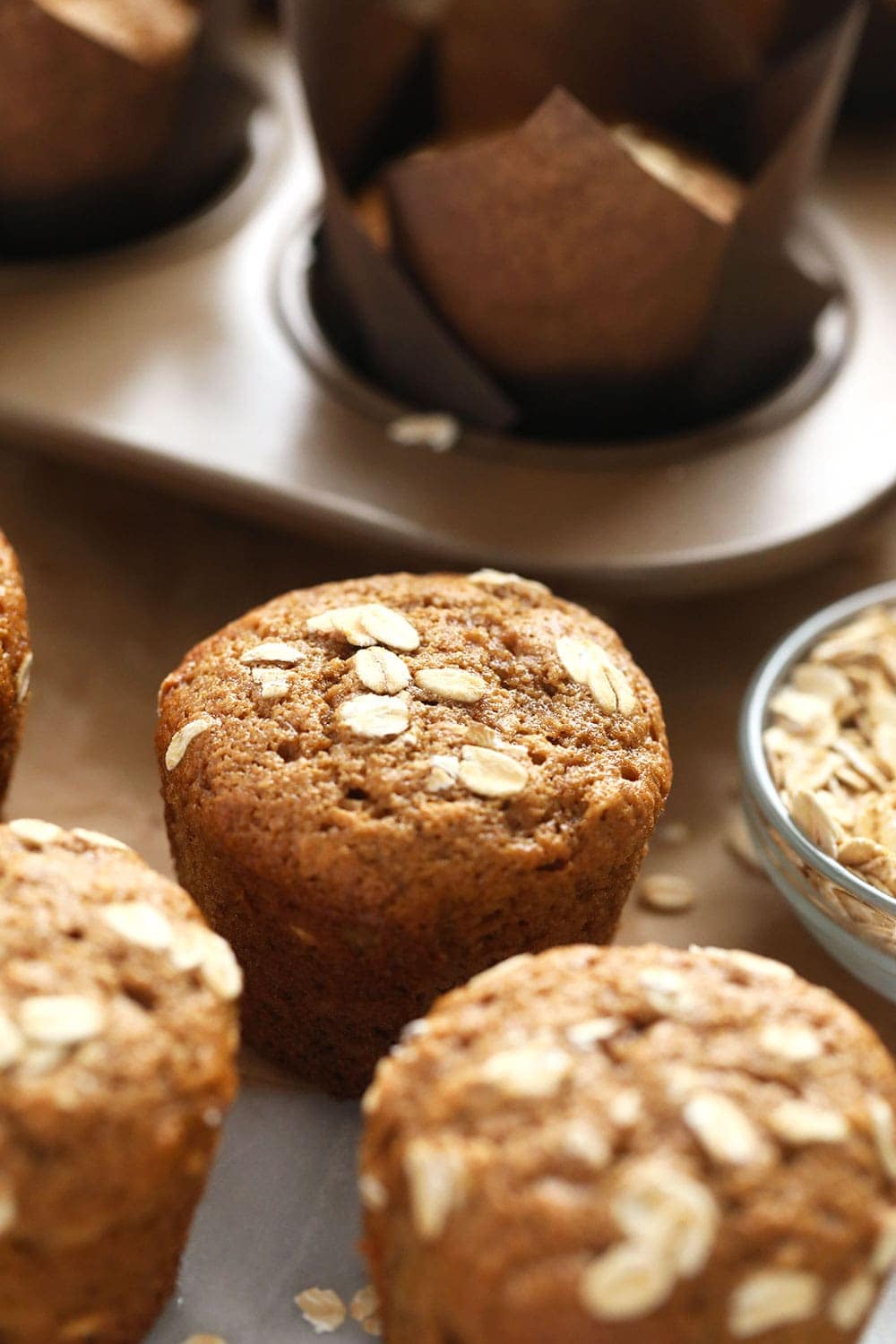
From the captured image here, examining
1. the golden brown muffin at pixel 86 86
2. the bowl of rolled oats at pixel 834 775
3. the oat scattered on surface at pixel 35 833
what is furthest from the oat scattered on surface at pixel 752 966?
the golden brown muffin at pixel 86 86

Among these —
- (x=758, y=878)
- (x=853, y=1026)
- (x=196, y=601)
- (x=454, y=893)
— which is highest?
(x=853, y=1026)

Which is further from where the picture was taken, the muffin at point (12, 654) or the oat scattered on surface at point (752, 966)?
the muffin at point (12, 654)

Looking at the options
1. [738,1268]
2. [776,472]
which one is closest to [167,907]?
[738,1268]

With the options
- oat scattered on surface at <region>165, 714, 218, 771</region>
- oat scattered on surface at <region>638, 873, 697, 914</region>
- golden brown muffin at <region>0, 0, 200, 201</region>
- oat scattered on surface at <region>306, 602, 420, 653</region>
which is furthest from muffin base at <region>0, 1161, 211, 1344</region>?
golden brown muffin at <region>0, 0, 200, 201</region>

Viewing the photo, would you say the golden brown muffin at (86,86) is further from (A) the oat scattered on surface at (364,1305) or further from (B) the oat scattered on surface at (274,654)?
(A) the oat scattered on surface at (364,1305)

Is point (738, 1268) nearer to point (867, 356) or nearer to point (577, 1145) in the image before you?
point (577, 1145)

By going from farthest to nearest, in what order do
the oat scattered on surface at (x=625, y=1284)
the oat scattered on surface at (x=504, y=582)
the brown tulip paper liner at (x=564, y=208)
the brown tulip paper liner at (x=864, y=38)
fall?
the brown tulip paper liner at (x=864, y=38), the brown tulip paper liner at (x=564, y=208), the oat scattered on surface at (x=504, y=582), the oat scattered on surface at (x=625, y=1284)
